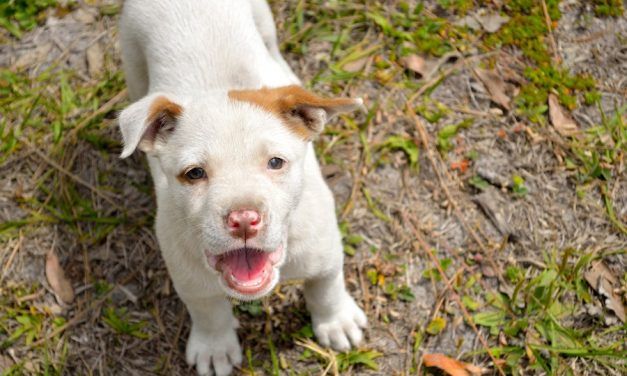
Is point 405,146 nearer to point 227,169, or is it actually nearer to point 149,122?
point 227,169

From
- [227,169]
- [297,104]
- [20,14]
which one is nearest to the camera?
[227,169]

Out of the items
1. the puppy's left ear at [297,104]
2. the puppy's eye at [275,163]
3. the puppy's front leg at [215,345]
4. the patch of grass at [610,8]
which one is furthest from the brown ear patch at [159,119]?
the patch of grass at [610,8]

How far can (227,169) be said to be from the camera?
322cm

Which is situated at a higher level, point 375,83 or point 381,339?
point 375,83

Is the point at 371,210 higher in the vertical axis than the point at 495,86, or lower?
lower

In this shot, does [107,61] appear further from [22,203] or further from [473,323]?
[473,323]

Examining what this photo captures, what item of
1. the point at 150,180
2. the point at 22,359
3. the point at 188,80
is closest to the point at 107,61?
the point at 150,180

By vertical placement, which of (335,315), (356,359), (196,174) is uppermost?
(196,174)

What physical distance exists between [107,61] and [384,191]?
2.45 metres

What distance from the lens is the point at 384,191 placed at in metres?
5.02

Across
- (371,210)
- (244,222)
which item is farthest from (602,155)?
(244,222)

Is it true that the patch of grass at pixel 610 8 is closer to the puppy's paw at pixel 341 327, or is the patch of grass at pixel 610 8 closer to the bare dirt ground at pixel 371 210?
the bare dirt ground at pixel 371 210

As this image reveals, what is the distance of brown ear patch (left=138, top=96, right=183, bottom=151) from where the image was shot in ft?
11.0

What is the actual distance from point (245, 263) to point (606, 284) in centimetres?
251
